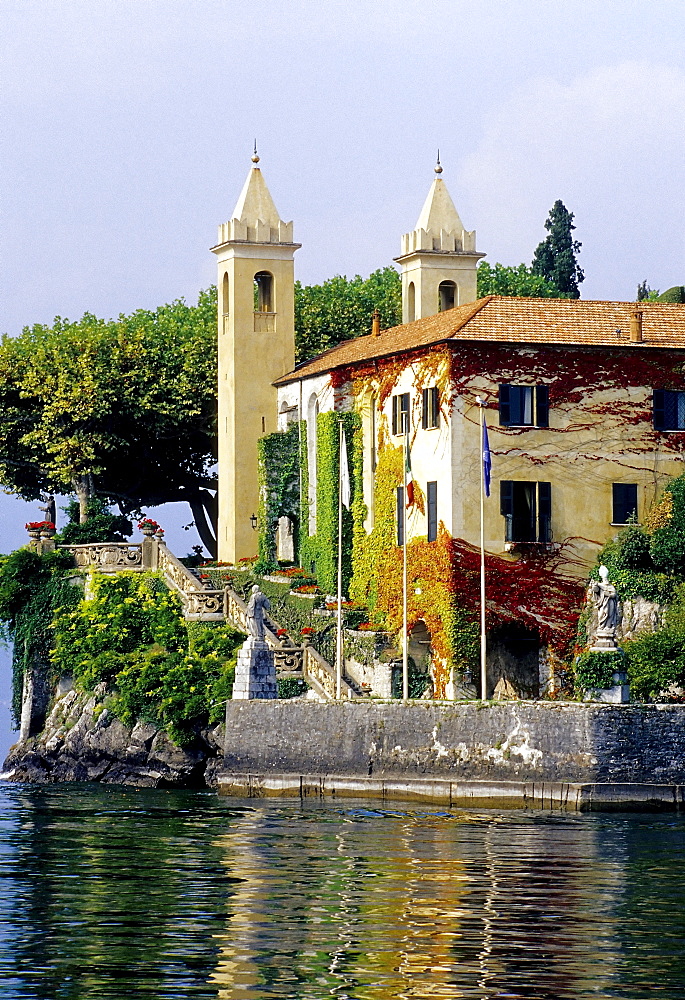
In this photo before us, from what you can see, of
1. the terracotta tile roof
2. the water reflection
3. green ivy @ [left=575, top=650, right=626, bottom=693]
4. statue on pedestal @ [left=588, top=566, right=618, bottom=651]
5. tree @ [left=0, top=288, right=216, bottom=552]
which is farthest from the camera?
tree @ [left=0, top=288, right=216, bottom=552]

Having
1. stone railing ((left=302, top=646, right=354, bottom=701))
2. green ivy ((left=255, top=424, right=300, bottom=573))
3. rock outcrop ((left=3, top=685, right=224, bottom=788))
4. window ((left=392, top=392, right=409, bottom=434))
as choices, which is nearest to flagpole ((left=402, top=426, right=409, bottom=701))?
window ((left=392, top=392, right=409, bottom=434))

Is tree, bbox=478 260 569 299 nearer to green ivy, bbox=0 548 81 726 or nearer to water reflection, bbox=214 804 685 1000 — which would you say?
green ivy, bbox=0 548 81 726

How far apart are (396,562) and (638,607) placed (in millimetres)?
9170

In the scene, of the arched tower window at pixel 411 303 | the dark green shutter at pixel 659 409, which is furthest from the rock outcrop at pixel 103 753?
the arched tower window at pixel 411 303

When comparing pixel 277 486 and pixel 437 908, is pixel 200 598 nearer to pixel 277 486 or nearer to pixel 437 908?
pixel 277 486

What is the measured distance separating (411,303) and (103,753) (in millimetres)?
23534

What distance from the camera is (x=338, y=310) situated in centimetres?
8431

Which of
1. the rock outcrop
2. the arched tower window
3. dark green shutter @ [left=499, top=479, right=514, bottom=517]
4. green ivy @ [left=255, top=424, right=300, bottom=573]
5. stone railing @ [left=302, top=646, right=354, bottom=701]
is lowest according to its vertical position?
the rock outcrop

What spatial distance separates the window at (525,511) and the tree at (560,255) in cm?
3701

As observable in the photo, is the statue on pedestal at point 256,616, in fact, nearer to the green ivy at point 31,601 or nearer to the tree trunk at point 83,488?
the green ivy at point 31,601

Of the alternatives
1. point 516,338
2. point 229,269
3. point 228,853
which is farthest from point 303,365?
point 228,853

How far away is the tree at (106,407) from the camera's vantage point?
77375 mm

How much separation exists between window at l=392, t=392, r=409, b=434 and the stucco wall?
13.2 m

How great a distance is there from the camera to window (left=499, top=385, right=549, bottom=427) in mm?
59500
